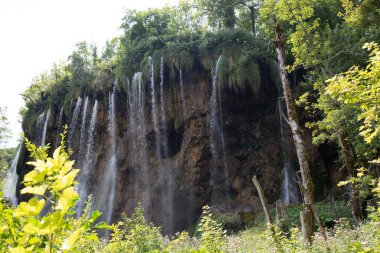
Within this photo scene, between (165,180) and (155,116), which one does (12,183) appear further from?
(165,180)

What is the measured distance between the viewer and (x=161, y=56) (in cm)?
2053

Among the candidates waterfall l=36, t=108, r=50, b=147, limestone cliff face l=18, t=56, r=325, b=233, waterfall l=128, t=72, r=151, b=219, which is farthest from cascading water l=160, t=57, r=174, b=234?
waterfall l=36, t=108, r=50, b=147

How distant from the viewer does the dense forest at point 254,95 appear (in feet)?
4.48

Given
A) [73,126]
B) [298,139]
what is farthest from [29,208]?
[73,126]

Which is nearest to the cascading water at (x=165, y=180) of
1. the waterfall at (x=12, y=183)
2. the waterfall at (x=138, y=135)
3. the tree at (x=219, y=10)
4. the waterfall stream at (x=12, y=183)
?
the waterfall at (x=138, y=135)

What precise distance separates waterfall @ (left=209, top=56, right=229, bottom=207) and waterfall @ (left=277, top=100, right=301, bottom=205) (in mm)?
3047

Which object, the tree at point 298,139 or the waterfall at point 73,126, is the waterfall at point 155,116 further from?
the tree at point 298,139

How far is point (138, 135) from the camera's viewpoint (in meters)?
20.1

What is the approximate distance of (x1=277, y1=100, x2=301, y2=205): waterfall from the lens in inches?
661

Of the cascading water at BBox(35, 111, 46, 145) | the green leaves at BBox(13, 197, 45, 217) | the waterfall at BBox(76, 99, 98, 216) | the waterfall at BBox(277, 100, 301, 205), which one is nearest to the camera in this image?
the green leaves at BBox(13, 197, 45, 217)

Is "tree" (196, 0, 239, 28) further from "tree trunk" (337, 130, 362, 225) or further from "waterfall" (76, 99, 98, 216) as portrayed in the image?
"tree trunk" (337, 130, 362, 225)

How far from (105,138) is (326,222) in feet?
47.0

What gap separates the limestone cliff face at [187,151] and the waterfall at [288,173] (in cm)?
24

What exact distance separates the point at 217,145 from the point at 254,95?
3.58m
